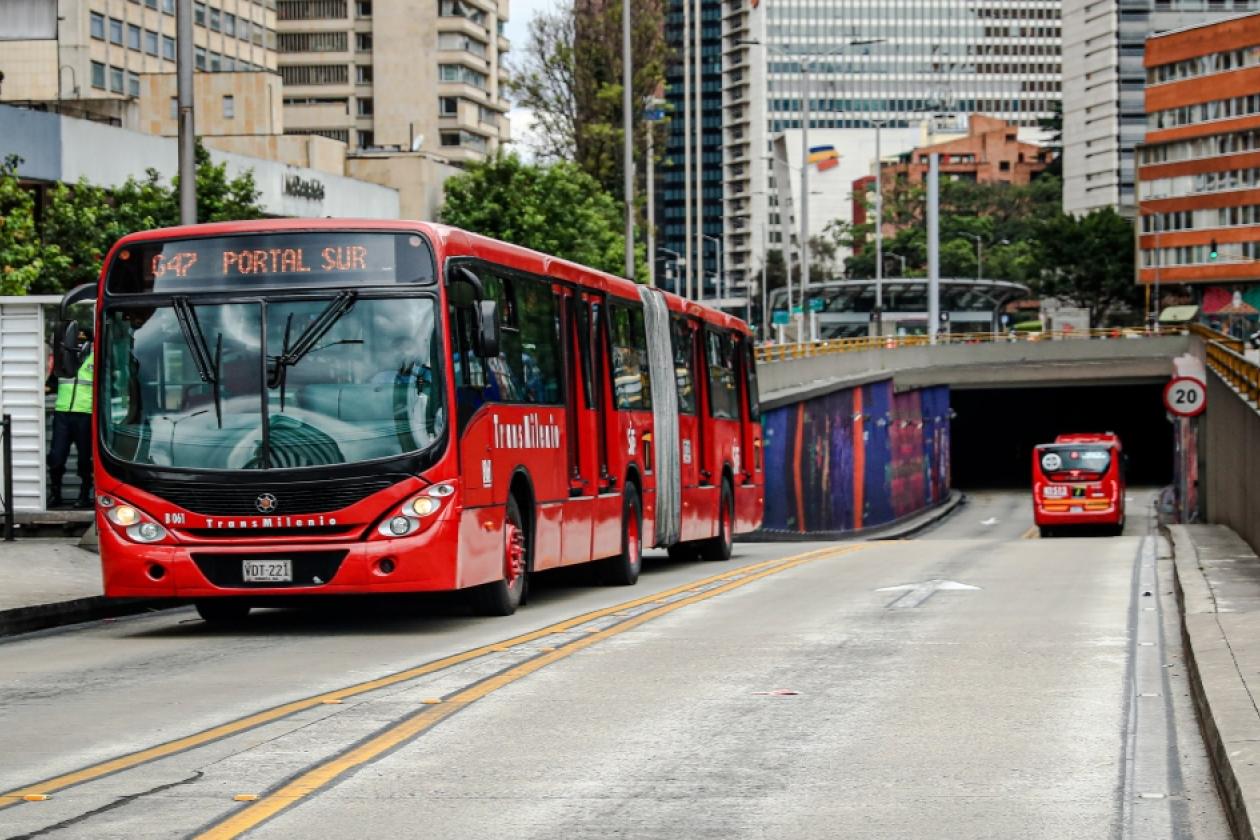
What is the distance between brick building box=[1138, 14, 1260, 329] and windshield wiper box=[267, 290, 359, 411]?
11377cm

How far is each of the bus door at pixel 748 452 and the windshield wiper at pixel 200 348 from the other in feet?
48.1

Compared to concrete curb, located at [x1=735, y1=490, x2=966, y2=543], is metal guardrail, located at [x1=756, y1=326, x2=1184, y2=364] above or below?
above

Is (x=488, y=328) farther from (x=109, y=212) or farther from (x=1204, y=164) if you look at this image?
(x=1204, y=164)

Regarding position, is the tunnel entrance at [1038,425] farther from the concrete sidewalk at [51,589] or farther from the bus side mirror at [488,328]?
the bus side mirror at [488,328]

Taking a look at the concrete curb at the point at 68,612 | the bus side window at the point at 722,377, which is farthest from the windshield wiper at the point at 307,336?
the bus side window at the point at 722,377

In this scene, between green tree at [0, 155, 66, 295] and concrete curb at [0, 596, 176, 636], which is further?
green tree at [0, 155, 66, 295]

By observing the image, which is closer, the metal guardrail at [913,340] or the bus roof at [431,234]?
the bus roof at [431,234]

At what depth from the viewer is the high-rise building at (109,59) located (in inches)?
3339

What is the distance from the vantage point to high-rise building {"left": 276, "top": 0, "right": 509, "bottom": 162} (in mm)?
137000

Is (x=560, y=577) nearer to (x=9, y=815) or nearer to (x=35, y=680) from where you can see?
(x=35, y=680)

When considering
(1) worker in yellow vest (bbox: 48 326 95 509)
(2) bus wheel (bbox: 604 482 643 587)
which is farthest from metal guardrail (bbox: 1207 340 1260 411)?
(1) worker in yellow vest (bbox: 48 326 95 509)

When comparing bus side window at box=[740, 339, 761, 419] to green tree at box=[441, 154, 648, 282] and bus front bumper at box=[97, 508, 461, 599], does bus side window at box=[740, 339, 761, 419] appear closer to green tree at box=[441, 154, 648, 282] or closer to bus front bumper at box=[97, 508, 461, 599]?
bus front bumper at box=[97, 508, 461, 599]

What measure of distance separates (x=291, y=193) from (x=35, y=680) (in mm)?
67544

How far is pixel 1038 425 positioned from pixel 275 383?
320 feet
